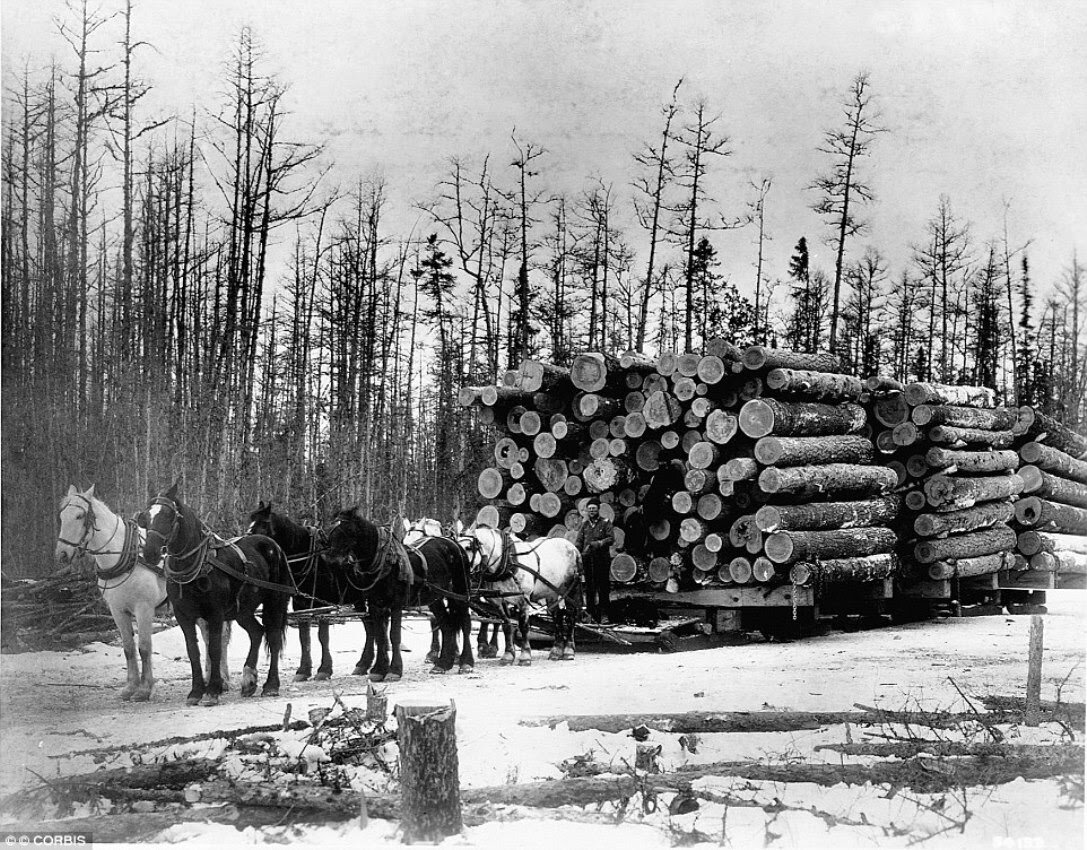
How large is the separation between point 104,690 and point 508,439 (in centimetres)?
605

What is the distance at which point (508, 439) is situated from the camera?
12781mm

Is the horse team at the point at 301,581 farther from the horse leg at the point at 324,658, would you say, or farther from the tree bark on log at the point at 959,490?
the tree bark on log at the point at 959,490

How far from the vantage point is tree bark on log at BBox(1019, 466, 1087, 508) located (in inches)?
586

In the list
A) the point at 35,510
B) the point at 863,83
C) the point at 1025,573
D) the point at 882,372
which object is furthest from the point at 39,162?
the point at 1025,573

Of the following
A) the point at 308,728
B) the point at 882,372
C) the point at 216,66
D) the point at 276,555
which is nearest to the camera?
the point at 308,728

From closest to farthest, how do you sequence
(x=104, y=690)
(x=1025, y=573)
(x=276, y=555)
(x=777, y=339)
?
(x=104, y=690)
(x=276, y=555)
(x=777, y=339)
(x=1025, y=573)

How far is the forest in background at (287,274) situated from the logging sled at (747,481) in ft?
6.45

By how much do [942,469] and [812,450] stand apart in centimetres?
264

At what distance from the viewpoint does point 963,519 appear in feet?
45.3

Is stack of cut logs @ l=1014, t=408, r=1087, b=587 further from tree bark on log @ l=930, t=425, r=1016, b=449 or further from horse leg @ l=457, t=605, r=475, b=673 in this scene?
horse leg @ l=457, t=605, r=475, b=673

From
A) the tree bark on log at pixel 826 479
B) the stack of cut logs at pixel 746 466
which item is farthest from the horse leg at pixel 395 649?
the tree bark on log at pixel 826 479

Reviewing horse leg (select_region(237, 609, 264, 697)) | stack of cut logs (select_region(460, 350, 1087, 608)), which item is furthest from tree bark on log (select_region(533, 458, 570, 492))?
horse leg (select_region(237, 609, 264, 697))

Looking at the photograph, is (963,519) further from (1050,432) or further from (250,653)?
(250,653)

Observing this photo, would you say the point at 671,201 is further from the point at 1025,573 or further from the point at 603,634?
the point at 1025,573
